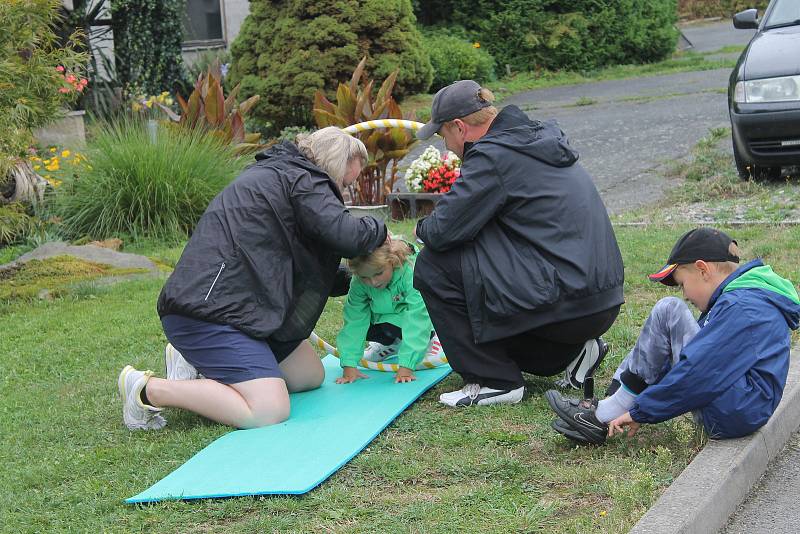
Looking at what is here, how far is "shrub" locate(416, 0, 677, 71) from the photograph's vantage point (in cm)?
2009

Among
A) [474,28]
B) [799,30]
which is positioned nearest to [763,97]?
[799,30]

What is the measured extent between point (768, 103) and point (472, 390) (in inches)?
199

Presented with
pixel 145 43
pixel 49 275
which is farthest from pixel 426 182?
pixel 145 43

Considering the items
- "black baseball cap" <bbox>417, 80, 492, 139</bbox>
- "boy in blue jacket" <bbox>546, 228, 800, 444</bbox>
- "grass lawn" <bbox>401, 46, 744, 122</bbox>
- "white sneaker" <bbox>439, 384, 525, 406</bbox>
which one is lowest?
"grass lawn" <bbox>401, 46, 744, 122</bbox>

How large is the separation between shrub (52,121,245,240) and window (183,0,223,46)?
1016 centimetres

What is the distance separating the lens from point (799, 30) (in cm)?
896

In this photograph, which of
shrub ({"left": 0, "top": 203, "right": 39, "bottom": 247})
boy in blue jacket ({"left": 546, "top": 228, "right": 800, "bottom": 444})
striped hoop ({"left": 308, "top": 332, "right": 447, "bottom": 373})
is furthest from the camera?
shrub ({"left": 0, "top": 203, "right": 39, "bottom": 247})

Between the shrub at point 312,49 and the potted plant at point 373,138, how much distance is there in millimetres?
4165

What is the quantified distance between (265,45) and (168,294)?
423 inches

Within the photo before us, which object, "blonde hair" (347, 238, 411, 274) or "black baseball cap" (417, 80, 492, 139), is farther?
"blonde hair" (347, 238, 411, 274)

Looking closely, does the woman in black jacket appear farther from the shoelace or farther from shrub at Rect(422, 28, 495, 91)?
shrub at Rect(422, 28, 495, 91)

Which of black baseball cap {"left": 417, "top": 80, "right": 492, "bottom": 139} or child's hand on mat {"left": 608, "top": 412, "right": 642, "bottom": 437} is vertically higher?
black baseball cap {"left": 417, "top": 80, "right": 492, "bottom": 139}

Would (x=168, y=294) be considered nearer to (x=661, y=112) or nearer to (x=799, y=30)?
(x=799, y=30)

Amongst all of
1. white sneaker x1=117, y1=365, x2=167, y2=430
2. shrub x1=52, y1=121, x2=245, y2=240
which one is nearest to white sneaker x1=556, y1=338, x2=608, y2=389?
white sneaker x1=117, y1=365, x2=167, y2=430
